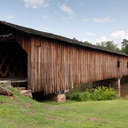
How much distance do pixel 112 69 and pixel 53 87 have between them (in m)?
9.64

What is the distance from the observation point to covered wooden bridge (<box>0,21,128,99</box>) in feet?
28.4

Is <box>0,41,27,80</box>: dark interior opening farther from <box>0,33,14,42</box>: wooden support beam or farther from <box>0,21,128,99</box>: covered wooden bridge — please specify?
<box>0,33,14,42</box>: wooden support beam

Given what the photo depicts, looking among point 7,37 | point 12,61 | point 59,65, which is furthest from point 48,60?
point 12,61

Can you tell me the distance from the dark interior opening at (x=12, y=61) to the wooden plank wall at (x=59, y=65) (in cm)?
341

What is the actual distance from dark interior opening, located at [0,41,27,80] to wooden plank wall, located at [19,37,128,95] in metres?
3.41

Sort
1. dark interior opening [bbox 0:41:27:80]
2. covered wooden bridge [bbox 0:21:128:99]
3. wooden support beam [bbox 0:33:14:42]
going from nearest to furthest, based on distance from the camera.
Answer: covered wooden bridge [bbox 0:21:128:99]
wooden support beam [bbox 0:33:14:42]
dark interior opening [bbox 0:41:27:80]

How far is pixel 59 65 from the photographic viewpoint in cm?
1045

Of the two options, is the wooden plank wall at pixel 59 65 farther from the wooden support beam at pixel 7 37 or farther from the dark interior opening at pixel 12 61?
the dark interior opening at pixel 12 61

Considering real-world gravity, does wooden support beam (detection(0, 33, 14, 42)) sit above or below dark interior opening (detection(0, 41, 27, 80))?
above

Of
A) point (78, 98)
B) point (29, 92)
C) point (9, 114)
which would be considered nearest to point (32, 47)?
point (29, 92)

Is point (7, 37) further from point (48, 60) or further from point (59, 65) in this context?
point (59, 65)

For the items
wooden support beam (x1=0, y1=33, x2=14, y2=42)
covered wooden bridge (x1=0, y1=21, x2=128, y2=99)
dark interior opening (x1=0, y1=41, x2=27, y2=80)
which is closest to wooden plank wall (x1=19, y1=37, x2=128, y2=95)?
covered wooden bridge (x1=0, y1=21, x2=128, y2=99)

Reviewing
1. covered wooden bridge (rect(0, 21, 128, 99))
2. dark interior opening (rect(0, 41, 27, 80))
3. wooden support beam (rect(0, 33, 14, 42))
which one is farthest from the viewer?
dark interior opening (rect(0, 41, 27, 80))

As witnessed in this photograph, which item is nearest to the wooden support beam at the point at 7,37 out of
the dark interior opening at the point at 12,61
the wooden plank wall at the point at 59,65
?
the wooden plank wall at the point at 59,65
